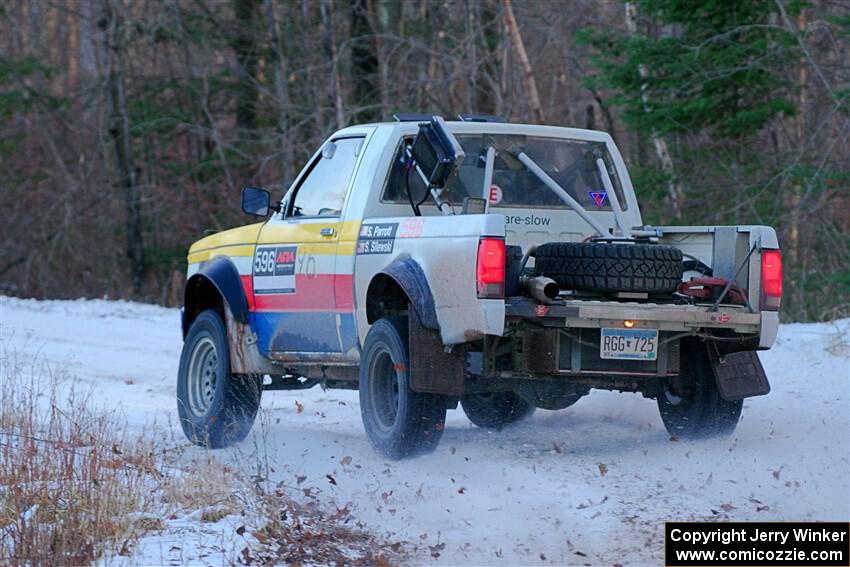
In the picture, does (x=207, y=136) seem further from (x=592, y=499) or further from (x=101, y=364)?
(x=592, y=499)

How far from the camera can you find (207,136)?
91.5ft

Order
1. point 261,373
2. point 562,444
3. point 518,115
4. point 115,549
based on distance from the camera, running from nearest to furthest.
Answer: point 115,549 < point 562,444 < point 261,373 < point 518,115

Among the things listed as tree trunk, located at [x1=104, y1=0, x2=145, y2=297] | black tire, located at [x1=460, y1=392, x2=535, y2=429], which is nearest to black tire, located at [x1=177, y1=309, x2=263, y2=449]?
black tire, located at [x1=460, y1=392, x2=535, y2=429]

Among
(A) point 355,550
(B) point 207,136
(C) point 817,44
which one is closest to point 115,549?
(A) point 355,550

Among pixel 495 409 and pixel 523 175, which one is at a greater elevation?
pixel 523 175

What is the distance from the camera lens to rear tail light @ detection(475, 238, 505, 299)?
22.6 ft

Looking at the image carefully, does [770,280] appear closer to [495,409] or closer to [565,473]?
[565,473]

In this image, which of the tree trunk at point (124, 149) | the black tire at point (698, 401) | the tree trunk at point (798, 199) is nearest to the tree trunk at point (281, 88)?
the tree trunk at point (124, 149)

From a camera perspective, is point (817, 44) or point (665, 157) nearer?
point (817, 44)

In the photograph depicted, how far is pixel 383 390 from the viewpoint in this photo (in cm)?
802

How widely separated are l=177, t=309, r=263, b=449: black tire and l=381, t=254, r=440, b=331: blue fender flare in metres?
2.08

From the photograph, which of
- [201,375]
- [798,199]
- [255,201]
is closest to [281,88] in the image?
[798,199]

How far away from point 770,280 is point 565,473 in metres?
1.69

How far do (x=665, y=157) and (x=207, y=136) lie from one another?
10.6 meters
